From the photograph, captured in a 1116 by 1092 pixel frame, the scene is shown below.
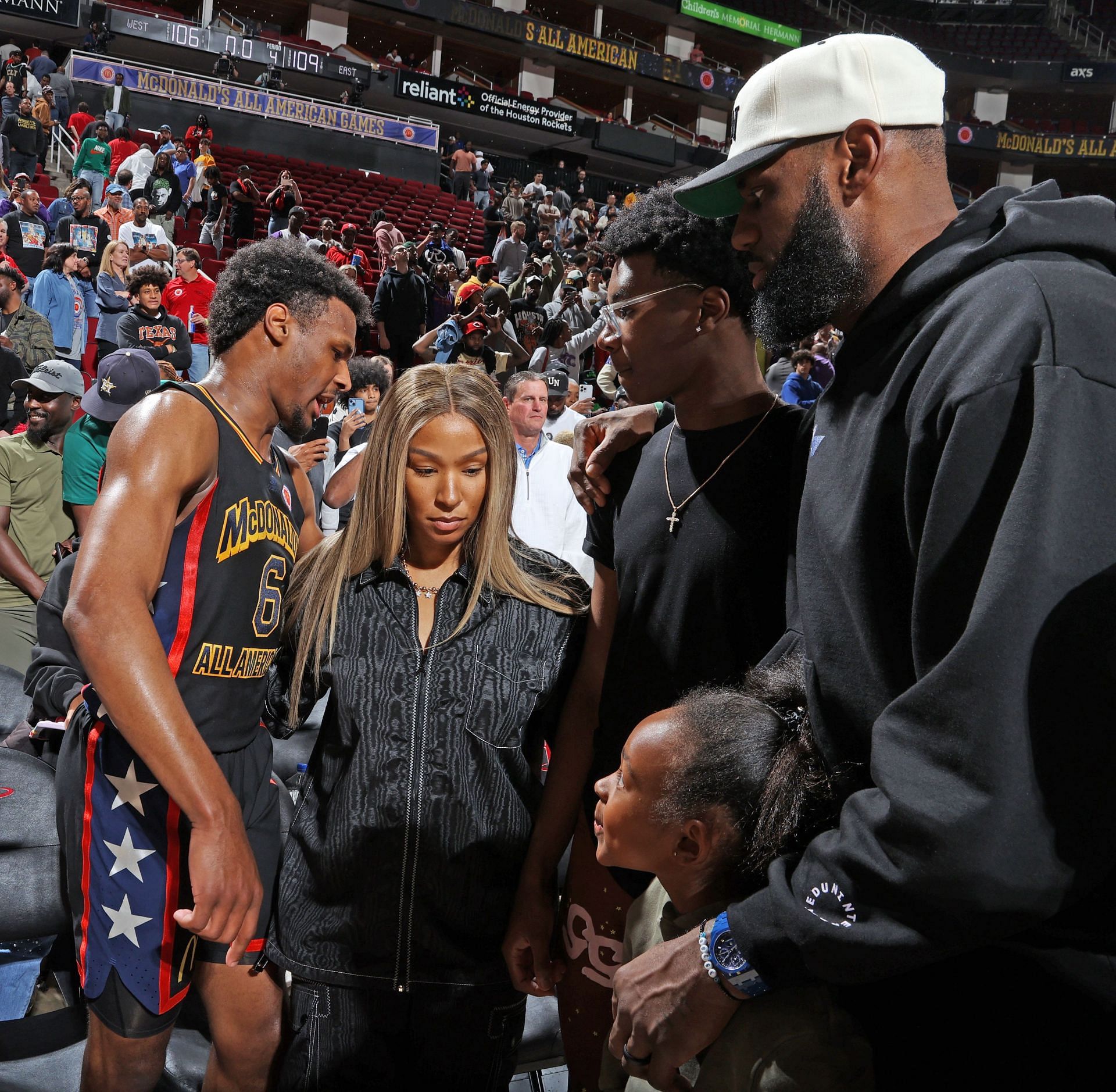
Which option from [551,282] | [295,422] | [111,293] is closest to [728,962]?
[295,422]

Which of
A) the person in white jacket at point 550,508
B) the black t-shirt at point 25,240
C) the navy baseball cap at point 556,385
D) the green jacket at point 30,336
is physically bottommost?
the person in white jacket at point 550,508

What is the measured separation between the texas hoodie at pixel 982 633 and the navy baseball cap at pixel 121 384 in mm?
3985

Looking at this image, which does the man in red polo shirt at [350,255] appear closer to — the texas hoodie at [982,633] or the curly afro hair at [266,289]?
the curly afro hair at [266,289]

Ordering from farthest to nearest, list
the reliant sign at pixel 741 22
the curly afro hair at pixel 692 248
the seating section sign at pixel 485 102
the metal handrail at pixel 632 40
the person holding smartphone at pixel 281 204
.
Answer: the metal handrail at pixel 632 40 → the reliant sign at pixel 741 22 → the seating section sign at pixel 485 102 → the person holding smartphone at pixel 281 204 → the curly afro hair at pixel 692 248

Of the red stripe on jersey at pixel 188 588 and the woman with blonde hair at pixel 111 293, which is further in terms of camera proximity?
the woman with blonde hair at pixel 111 293

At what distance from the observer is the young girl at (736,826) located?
116 cm

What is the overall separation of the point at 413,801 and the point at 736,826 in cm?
73

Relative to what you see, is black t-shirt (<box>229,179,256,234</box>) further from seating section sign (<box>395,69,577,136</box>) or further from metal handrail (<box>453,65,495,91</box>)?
metal handrail (<box>453,65,495,91</box>)

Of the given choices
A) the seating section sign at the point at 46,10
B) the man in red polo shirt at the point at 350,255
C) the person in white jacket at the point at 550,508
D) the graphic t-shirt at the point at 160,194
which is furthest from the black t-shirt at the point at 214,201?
the person in white jacket at the point at 550,508

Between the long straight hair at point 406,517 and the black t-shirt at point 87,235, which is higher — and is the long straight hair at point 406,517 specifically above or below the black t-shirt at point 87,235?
below

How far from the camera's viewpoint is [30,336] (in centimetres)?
874

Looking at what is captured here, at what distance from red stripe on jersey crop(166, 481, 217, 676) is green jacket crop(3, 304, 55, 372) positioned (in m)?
7.69

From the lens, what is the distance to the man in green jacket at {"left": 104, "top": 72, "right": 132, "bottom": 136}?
687 inches

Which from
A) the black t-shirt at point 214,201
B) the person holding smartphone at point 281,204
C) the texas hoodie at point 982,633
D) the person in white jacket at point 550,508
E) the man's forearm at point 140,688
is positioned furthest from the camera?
the black t-shirt at point 214,201
